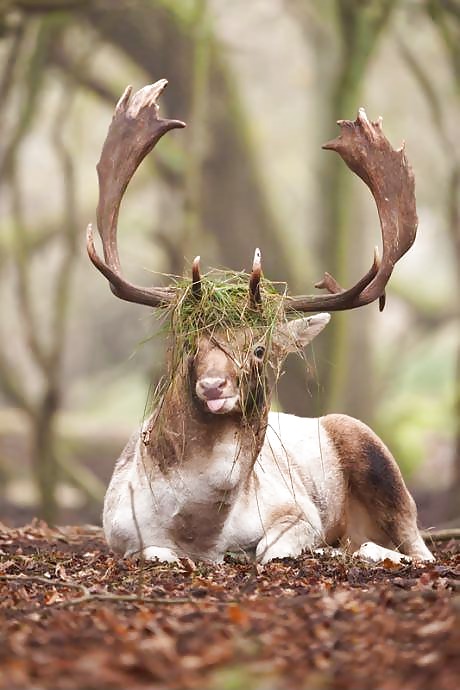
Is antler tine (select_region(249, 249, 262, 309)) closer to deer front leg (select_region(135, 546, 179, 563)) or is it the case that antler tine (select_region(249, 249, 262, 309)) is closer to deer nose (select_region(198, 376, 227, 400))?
deer nose (select_region(198, 376, 227, 400))

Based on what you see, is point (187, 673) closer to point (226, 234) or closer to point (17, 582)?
point (17, 582)

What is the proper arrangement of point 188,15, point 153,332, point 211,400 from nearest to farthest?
point 211,400, point 153,332, point 188,15

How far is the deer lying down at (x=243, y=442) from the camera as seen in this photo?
Answer: 7836 mm

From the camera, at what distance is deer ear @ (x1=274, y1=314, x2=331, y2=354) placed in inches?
321

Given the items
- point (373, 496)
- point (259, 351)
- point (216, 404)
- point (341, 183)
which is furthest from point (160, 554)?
point (341, 183)

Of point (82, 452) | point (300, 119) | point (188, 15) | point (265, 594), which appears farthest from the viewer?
point (300, 119)

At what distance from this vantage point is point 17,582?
6.97 m

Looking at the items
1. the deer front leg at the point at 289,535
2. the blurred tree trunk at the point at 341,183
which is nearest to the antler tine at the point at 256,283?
the deer front leg at the point at 289,535

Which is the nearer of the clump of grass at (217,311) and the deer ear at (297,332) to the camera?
the clump of grass at (217,311)

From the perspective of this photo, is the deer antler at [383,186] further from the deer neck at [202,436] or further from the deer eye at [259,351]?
the deer neck at [202,436]

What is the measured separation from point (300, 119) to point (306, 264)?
12253mm

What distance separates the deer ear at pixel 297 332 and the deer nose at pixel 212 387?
70 centimetres

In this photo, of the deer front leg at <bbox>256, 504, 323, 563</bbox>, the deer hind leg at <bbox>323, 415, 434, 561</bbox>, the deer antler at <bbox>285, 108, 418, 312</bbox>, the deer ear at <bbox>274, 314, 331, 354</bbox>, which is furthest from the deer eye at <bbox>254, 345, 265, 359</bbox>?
the deer hind leg at <bbox>323, 415, 434, 561</bbox>

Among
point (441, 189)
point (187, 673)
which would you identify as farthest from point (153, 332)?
point (441, 189)
